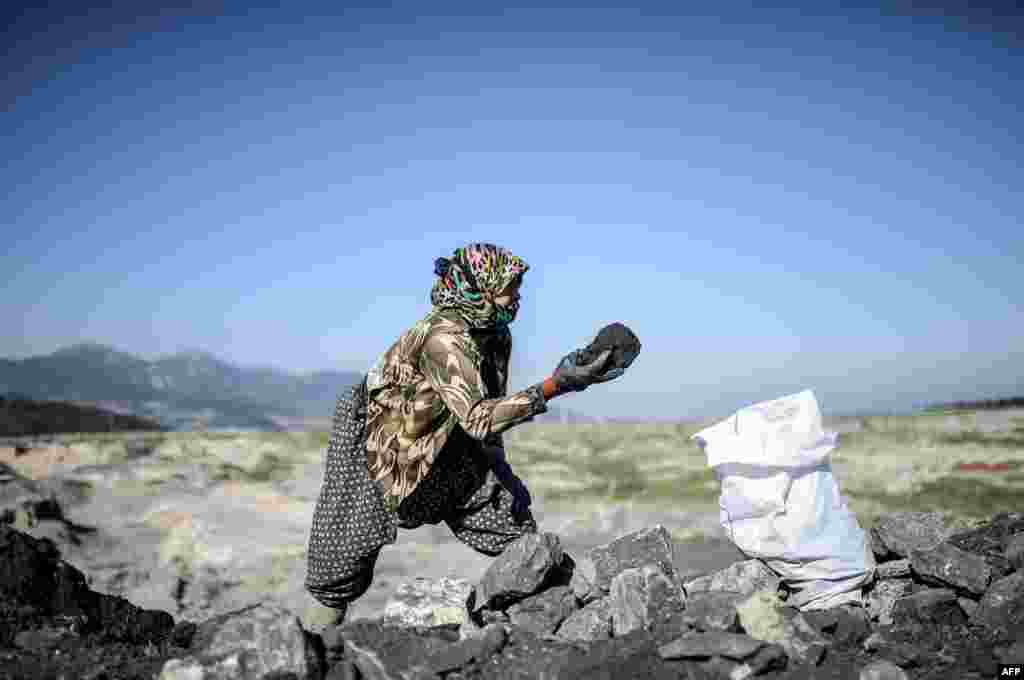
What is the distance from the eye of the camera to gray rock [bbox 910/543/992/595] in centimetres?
360

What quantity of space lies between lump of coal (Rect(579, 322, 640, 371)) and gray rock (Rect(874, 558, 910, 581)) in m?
1.92

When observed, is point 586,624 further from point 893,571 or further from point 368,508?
point 893,571

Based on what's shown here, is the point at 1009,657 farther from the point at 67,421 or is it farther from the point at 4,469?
the point at 67,421

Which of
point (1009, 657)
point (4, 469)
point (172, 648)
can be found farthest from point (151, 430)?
point (1009, 657)

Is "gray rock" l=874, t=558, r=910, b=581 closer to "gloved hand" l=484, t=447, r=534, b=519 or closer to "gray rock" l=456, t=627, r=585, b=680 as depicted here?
"gray rock" l=456, t=627, r=585, b=680

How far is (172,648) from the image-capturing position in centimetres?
364

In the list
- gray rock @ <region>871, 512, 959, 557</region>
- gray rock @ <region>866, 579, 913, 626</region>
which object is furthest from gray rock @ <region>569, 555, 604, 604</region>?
gray rock @ <region>871, 512, 959, 557</region>

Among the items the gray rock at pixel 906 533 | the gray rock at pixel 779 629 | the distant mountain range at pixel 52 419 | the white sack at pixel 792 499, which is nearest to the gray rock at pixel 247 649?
the gray rock at pixel 779 629

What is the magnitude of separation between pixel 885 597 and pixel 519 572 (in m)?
1.93

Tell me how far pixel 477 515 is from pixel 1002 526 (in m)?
3.22

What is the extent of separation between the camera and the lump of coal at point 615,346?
3381 mm

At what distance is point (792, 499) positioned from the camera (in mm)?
3684

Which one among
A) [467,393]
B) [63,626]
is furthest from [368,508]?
Result: [63,626]

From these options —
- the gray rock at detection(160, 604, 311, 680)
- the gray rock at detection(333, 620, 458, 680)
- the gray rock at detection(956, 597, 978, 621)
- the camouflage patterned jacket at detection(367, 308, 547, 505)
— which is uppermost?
the camouflage patterned jacket at detection(367, 308, 547, 505)
